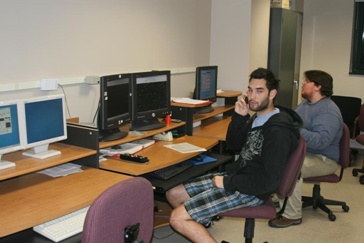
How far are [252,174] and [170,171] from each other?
0.59 metres

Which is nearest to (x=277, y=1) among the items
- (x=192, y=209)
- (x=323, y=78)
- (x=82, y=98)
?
(x=323, y=78)

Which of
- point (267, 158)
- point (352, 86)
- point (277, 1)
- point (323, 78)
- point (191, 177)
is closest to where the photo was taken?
point (267, 158)

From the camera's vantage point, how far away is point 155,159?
294 cm

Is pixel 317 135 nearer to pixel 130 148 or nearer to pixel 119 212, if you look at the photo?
pixel 130 148

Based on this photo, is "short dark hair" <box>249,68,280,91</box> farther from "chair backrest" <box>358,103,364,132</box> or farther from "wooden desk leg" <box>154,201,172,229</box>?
"chair backrest" <box>358,103,364,132</box>

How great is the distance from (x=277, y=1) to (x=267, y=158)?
3518 millimetres

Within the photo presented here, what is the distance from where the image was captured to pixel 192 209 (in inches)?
103

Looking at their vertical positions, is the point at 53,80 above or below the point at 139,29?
below

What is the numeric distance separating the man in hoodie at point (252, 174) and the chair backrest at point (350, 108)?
3.08 metres

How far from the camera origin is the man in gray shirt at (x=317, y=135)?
3.54 m

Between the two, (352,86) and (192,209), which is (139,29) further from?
(352,86)

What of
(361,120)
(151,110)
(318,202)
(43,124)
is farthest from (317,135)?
(43,124)

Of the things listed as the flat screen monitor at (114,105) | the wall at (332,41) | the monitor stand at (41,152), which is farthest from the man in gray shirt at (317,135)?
the wall at (332,41)

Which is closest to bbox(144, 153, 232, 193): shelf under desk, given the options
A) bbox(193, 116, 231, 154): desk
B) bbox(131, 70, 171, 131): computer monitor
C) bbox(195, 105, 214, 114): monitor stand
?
bbox(193, 116, 231, 154): desk
